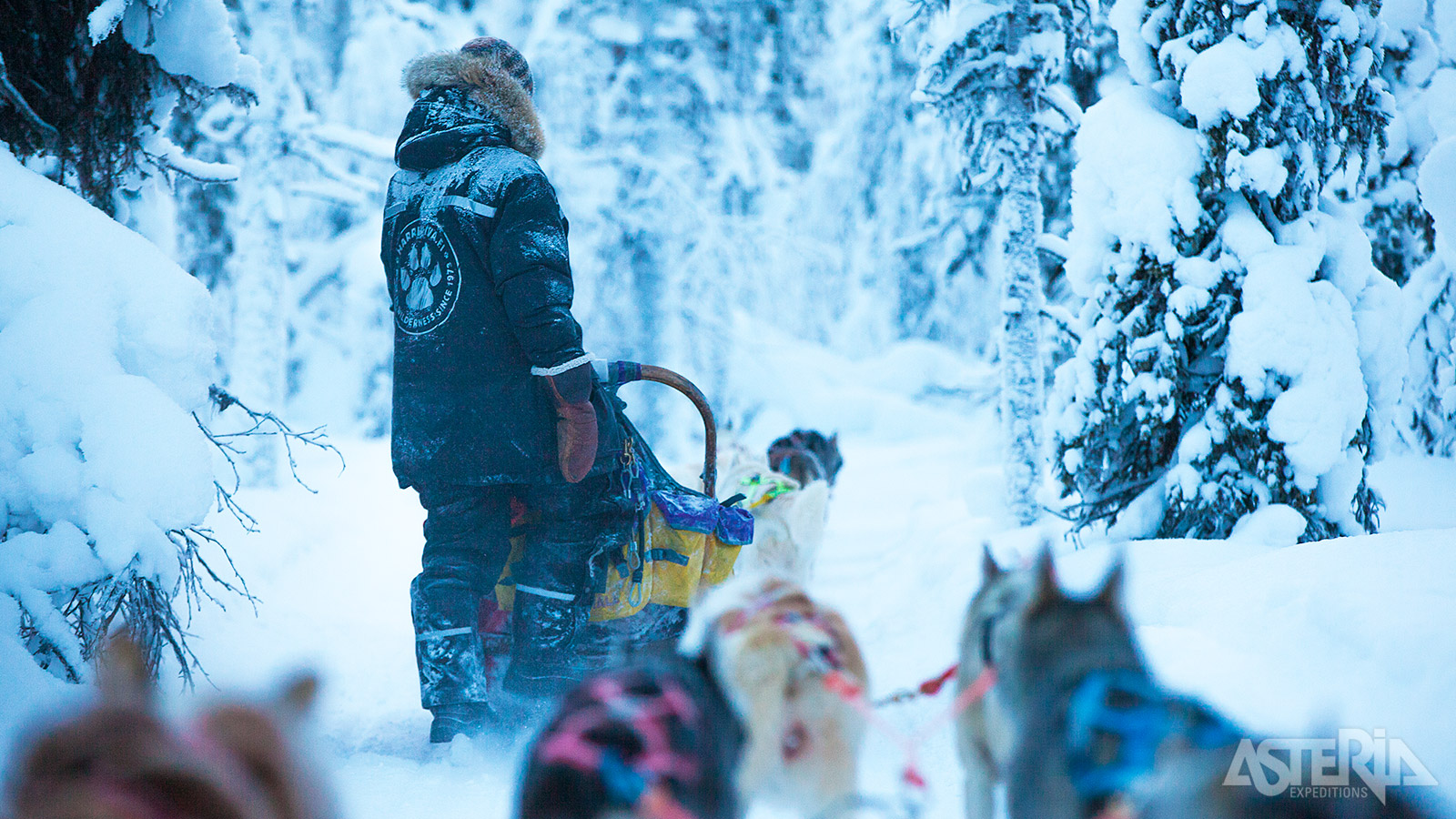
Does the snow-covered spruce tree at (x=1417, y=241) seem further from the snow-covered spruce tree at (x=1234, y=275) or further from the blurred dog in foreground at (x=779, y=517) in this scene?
the blurred dog in foreground at (x=779, y=517)

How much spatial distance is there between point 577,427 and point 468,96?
138 cm

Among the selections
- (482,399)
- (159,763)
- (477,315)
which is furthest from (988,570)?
(477,315)

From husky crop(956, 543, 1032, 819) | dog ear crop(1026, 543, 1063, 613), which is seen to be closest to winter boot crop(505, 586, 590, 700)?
husky crop(956, 543, 1032, 819)

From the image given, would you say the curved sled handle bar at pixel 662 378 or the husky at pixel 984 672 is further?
the curved sled handle bar at pixel 662 378

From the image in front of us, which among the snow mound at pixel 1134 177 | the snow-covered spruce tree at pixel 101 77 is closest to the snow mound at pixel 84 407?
the snow-covered spruce tree at pixel 101 77

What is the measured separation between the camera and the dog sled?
3.51 meters

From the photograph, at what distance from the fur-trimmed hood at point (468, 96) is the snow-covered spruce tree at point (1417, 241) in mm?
5927

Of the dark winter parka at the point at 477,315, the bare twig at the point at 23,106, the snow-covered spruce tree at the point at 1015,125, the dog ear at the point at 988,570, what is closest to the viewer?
the dog ear at the point at 988,570

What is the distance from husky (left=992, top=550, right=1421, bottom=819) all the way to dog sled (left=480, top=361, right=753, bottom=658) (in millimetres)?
2017

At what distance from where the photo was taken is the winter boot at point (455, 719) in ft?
10.4

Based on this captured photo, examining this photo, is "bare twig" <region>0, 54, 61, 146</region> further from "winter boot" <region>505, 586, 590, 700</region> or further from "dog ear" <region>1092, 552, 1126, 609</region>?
"dog ear" <region>1092, 552, 1126, 609</region>

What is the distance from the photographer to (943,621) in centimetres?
436

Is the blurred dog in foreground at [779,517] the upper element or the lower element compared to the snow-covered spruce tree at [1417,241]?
lower

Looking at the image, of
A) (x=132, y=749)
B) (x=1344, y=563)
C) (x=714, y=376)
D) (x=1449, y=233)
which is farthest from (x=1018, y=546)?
(x=714, y=376)
